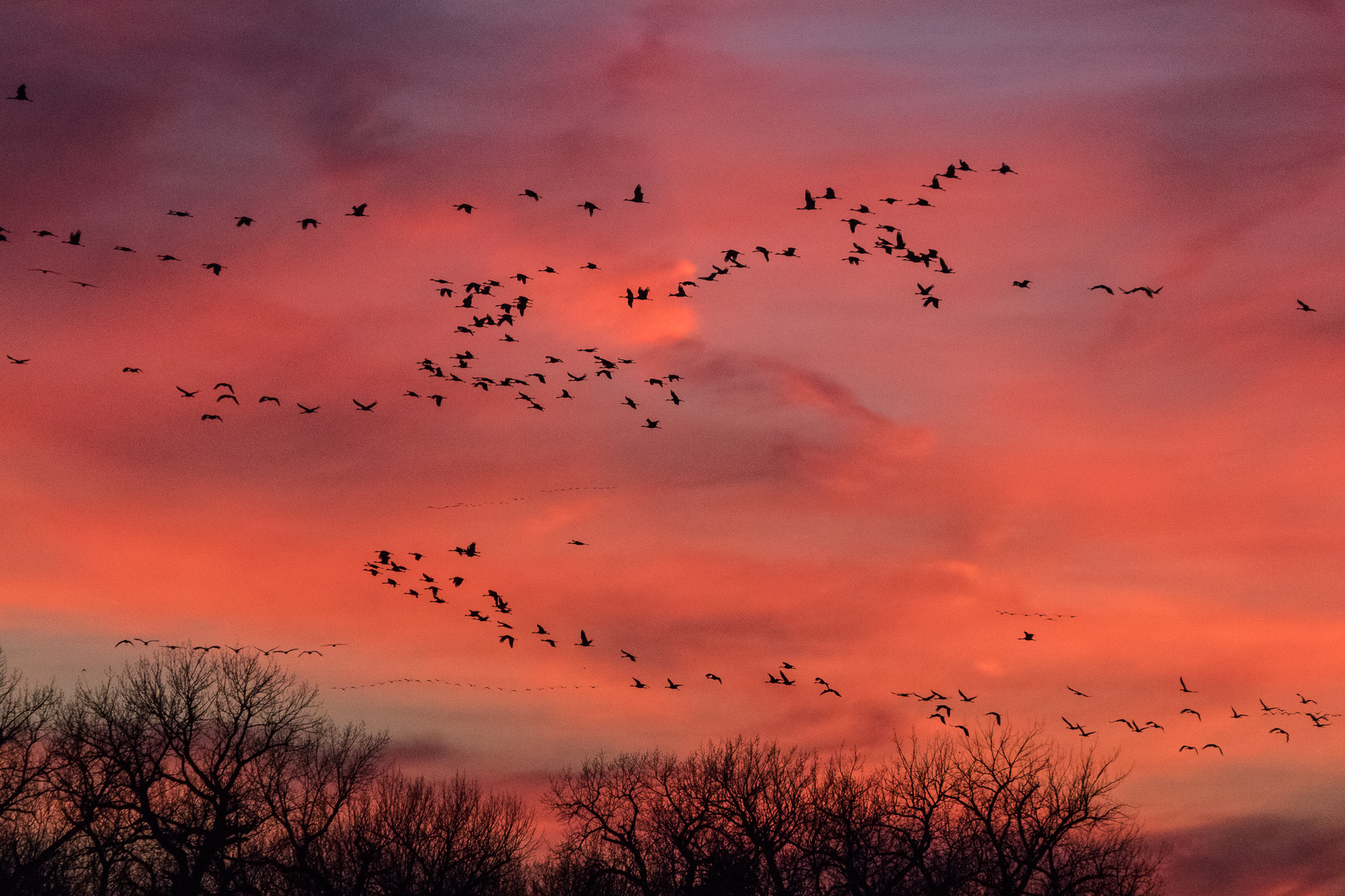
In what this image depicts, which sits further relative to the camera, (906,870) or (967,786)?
(967,786)

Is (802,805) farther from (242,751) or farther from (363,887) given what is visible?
(242,751)

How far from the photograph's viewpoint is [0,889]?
43656 mm

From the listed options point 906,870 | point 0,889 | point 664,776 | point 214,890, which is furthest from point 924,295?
point 0,889

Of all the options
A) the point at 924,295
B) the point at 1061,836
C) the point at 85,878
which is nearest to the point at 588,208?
the point at 924,295

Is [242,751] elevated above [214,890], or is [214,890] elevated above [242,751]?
[242,751]

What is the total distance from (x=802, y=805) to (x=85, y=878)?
91.8 feet

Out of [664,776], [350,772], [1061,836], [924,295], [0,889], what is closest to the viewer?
[924,295]

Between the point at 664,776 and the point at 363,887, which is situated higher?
the point at 664,776

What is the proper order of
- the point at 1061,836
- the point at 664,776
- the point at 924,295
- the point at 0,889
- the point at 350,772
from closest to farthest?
the point at 924,295
the point at 0,889
the point at 1061,836
the point at 350,772
the point at 664,776

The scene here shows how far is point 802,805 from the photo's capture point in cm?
5144

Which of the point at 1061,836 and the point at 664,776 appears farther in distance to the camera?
the point at 664,776

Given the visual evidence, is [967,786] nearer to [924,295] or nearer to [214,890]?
[924,295]

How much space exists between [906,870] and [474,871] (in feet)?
55.1

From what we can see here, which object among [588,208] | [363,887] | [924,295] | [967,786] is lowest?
[363,887]
